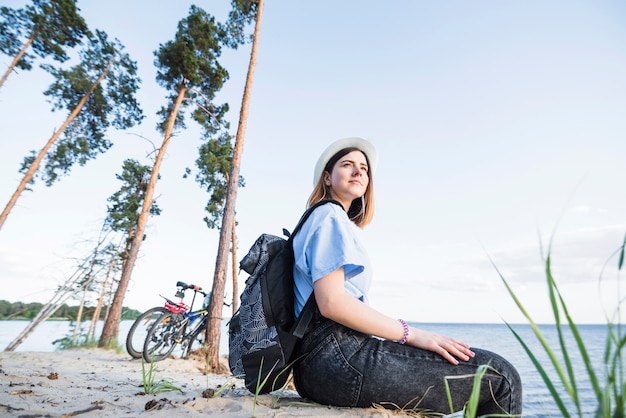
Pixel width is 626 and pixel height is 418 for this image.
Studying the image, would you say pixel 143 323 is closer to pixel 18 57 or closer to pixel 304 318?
pixel 304 318

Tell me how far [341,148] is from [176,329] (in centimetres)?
589

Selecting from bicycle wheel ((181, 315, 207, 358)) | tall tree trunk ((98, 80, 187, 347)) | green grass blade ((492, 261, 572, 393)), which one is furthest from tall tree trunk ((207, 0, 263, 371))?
green grass blade ((492, 261, 572, 393))

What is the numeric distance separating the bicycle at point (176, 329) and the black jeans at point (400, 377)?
5459 mm

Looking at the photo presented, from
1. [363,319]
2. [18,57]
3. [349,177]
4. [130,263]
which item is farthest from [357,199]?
[18,57]

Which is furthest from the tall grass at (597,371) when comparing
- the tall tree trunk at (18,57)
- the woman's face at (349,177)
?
the tall tree trunk at (18,57)

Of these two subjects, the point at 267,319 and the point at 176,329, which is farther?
the point at 176,329

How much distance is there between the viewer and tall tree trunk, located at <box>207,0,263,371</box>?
700cm

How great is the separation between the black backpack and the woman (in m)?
0.09

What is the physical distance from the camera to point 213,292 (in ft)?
23.6

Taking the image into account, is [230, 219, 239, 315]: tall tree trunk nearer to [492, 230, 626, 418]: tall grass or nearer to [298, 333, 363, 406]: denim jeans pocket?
[298, 333, 363, 406]: denim jeans pocket

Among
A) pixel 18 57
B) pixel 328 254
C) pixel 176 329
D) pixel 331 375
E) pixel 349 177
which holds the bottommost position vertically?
pixel 331 375

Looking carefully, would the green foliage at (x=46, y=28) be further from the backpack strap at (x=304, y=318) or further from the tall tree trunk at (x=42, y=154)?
the backpack strap at (x=304, y=318)

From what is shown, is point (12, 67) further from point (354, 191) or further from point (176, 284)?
point (354, 191)

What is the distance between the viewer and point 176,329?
6.79 m
